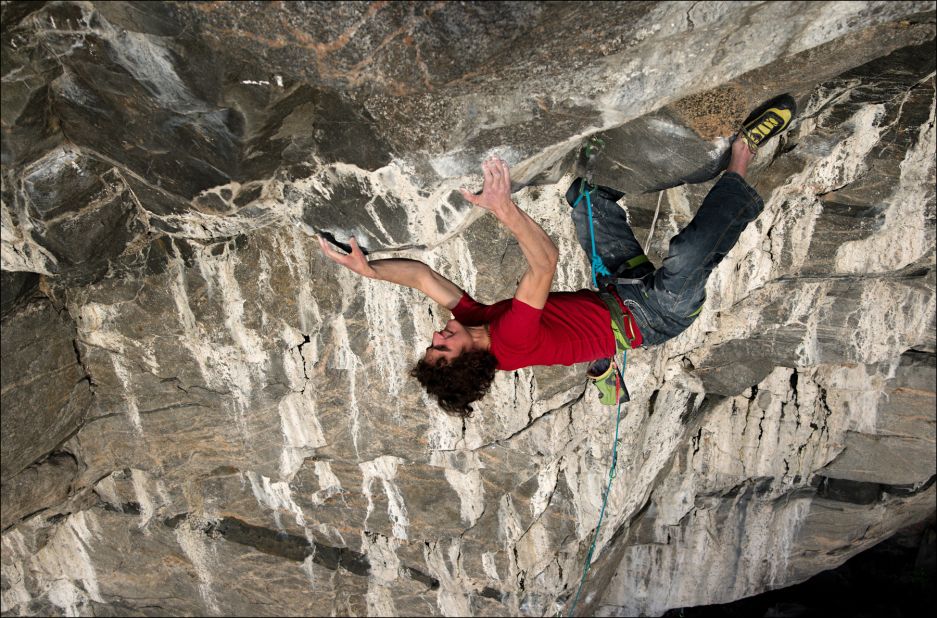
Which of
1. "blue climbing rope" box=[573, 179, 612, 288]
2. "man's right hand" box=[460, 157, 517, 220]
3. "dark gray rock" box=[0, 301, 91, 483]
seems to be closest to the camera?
"man's right hand" box=[460, 157, 517, 220]

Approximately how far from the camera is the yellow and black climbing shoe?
3709mm

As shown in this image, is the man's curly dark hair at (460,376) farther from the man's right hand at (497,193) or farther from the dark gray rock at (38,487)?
the dark gray rock at (38,487)

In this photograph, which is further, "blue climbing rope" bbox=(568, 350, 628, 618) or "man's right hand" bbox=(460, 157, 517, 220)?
"blue climbing rope" bbox=(568, 350, 628, 618)

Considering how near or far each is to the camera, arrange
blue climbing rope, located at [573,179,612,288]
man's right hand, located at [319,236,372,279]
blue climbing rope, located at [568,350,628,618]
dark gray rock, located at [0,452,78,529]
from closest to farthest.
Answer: man's right hand, located at [319,236,372,279]
blue climbing rope, located at [573,179,612,288]
blue climbing rope, located at [568,350,628,618]
dark gray rock, located at [0,452,78,529]

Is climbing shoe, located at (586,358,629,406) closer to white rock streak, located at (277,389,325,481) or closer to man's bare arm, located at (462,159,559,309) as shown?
man's bare arm, located at (462,159,559,309)

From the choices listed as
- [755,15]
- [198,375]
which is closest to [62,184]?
[198,375]

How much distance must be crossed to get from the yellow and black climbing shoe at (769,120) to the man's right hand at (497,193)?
4.43 feet

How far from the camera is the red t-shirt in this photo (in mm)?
3424

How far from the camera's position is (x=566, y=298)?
386 cm

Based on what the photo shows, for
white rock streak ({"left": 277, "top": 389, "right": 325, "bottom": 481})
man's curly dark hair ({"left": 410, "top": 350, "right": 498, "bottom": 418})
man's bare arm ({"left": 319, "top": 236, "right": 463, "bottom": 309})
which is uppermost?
man's bare arm ({"left": 319, "top": 236, "right": 463, "bottom": 309})

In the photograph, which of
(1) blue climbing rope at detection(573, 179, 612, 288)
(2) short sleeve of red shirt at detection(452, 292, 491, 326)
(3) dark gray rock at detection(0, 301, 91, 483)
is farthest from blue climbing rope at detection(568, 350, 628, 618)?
(3) dark gray rock at detection(0, 301, 91, 483)

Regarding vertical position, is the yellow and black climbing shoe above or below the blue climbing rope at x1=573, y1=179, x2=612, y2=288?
above

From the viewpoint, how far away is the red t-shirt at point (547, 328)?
3424mm

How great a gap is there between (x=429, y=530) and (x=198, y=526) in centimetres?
223
